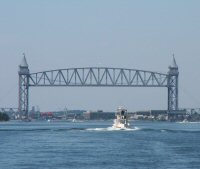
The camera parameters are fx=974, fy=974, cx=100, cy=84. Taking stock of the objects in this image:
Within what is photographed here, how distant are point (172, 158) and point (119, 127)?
61347 mm

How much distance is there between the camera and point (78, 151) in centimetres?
6338

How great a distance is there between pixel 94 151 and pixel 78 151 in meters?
1.07

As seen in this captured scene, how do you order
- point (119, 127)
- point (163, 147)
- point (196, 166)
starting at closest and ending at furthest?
1. point (196, 166)
2. point (163, 147)
3. point (119, 127)

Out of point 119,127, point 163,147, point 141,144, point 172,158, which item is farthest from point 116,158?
point 119,127

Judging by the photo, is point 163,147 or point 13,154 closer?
point 13,154

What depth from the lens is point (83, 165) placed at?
51375 mm

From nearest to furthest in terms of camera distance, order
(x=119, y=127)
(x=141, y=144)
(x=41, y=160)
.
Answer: (x=41, y=160), (x=141, y=144), (x=119, y=127)

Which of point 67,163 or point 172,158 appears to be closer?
point 67,163

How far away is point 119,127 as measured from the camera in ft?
387

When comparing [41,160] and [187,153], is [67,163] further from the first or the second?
[187,153]

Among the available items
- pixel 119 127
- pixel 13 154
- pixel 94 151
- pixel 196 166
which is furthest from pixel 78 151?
pixel 119 127

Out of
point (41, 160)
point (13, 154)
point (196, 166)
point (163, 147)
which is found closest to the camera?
point (196, 166)

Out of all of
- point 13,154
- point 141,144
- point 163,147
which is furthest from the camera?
point 141,144

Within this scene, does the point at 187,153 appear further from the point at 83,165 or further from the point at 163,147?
the point at 83,165
